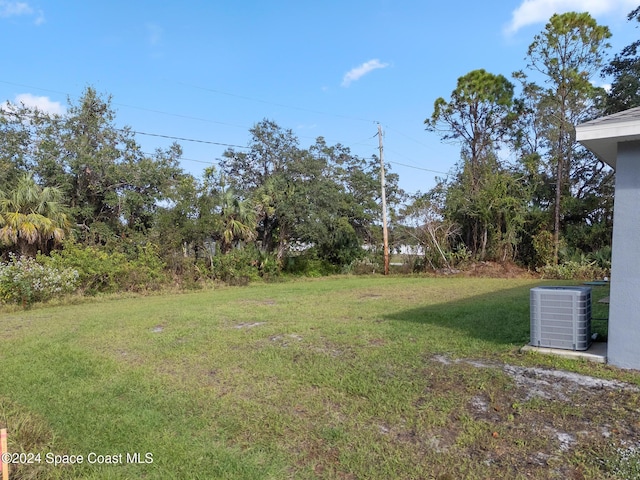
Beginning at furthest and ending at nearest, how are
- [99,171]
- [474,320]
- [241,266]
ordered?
[241,266] → [99,171] → [474,320]

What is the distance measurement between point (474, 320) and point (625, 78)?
43.9 feet

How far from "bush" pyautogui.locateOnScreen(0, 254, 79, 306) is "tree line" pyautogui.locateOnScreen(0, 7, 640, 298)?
1277 mm

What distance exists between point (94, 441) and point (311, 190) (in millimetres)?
14371

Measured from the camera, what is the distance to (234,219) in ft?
51.0

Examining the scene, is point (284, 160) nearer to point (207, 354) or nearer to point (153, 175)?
point (153, 175)

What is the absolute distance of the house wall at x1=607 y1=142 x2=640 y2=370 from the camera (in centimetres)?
365

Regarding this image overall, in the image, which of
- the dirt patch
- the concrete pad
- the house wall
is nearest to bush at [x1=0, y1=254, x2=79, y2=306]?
the dirt patch

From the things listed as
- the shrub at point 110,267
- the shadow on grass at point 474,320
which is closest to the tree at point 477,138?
the shadow on grass at point 474,320

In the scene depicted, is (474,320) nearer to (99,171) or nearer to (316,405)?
(316,405)

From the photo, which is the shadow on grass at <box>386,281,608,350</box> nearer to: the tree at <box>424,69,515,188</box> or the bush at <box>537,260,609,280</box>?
the bush at <box>537,260,609,280</box>

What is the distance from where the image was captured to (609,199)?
15.7 meters

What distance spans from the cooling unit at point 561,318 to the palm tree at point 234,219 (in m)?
12.2

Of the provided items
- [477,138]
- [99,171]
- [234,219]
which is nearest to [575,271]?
[477,138]

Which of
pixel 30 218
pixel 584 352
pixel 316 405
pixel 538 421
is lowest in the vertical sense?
pixel 316 405
